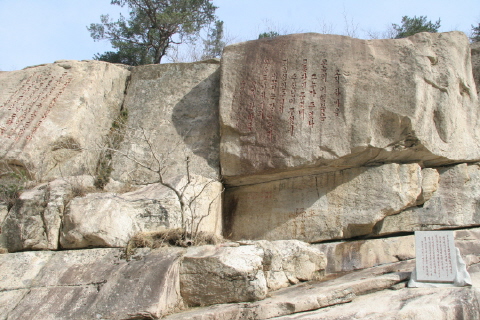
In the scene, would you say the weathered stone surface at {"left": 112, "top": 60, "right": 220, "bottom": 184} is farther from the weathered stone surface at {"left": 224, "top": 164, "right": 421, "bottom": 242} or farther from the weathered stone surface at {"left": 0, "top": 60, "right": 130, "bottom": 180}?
the weathered stone surface at {"left": 224, "top": 164, "right": 421, "bottom": 242}

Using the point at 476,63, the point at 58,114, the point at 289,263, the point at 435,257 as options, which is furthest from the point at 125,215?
the point at 476,63

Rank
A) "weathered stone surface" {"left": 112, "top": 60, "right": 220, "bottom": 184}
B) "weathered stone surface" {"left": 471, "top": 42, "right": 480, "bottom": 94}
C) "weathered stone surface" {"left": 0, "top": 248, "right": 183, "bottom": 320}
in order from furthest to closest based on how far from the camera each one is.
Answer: "weathered stone surface" {"left": 471, "top": 42, "right": 480, "bottom": 94}, "weathered stone surface" {"left": 112, "top": 60, "right": 220, "bottom": 184}, "weathered stone surface" {"left": 0, "top": 248, "right": 183, "bottom": 320}

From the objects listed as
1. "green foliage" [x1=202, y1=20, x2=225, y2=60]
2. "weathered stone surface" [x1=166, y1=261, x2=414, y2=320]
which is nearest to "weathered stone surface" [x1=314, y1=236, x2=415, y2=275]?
"weathered stone surface" [x1=166, y1=261, x2=414, y2=320]

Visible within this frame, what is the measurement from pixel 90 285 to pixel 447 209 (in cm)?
413

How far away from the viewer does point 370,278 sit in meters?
4.23

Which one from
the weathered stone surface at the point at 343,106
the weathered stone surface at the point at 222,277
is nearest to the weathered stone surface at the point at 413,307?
the weathered stone surface at the point at 222,277

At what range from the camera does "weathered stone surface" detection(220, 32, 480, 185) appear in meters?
5.60

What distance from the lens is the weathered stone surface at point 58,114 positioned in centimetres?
592

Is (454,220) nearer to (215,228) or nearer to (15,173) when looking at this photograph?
(215,228)

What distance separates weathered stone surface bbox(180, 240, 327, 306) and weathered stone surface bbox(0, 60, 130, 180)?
2.58 metres

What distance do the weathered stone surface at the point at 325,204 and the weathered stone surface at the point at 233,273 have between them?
1.29 m

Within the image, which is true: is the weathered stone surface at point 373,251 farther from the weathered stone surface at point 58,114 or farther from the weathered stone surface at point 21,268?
the weathered stone surface at point 58,114

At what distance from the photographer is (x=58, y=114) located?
6301mm

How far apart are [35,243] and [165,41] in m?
7.91
